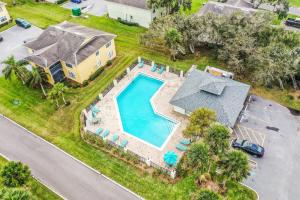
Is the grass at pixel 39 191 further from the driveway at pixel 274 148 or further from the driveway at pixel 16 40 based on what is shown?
the driveway at pixel 16 40

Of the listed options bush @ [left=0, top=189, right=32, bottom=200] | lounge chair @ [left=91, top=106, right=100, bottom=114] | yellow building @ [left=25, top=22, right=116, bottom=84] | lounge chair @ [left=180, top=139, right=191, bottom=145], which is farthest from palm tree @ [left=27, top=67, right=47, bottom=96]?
lounge chair @ [left=180, top=139, right=191, bottom=145]

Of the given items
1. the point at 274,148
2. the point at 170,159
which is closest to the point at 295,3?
the point at 274,148

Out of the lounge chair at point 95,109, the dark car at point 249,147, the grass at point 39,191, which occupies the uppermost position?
the dark car at point 249,147

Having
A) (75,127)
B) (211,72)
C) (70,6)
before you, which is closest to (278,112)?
(211,72)

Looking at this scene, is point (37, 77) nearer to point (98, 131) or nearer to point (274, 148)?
point (98, 131)

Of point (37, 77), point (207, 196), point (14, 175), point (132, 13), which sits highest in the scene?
point (132, 13)

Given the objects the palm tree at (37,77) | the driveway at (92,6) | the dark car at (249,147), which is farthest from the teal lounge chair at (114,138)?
the driveway at (92,6)
